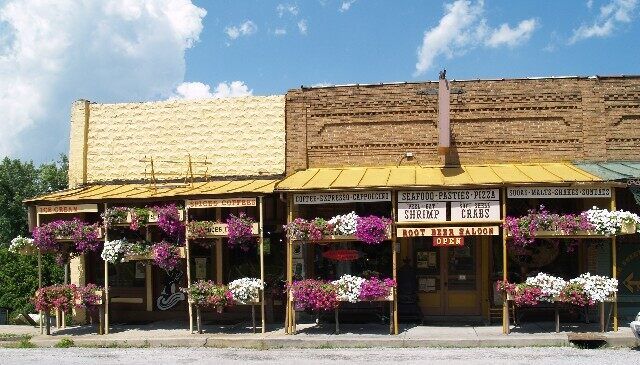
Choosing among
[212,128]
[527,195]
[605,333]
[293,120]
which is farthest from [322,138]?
[605,333]

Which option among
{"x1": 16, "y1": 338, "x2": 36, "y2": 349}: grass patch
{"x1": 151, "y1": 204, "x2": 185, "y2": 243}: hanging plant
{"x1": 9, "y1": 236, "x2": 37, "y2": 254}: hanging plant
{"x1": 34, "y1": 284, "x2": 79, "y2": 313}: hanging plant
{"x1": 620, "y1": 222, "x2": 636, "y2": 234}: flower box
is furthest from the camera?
{"x1": 9, "y1": 236, "x2": 37, "y2": 254}: hanging plant

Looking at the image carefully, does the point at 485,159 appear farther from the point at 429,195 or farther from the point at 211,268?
the point at 211,268

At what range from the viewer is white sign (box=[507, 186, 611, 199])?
13.6 meters

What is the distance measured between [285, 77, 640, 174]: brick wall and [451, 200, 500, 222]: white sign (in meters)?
2.51

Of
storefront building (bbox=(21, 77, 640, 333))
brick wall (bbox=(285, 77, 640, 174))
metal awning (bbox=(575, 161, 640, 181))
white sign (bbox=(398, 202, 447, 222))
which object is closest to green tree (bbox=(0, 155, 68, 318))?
storefront building (bbox=(21, 77, 640, 333))

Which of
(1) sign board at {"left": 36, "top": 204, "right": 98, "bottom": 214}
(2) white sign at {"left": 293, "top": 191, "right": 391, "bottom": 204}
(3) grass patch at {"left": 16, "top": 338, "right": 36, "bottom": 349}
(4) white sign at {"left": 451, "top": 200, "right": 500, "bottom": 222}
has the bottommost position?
(3) grass patch at {"left": 16, "top": 338, "right": 36, "bottom": 349}

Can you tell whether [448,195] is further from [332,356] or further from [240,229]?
[240,229]

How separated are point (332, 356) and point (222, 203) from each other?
4.50 meters

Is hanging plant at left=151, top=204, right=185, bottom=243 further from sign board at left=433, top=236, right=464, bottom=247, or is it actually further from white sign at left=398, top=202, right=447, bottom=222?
sign board at left=433, top=236, right=464, bottom=247

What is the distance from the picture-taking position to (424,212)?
46.3 feet

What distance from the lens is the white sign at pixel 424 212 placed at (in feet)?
46.2

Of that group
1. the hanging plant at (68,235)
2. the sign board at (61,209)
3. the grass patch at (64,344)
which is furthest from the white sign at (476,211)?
the grass patch at (64,344)

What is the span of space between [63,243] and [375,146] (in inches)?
316

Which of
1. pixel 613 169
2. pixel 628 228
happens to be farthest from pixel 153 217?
pixel 613 169
